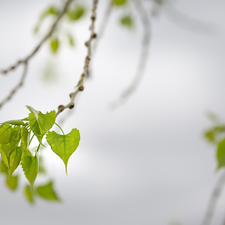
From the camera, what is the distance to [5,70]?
2.29 ft

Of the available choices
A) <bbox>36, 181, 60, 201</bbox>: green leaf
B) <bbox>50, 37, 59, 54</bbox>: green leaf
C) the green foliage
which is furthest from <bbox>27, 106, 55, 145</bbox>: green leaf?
<bbox>50, 37, 59, 54</bbox>: green leaf

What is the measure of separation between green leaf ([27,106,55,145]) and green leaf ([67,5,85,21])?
3.38ft

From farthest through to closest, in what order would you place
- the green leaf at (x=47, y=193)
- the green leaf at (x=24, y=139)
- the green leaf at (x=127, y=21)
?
the green leaf at (x=127, y=21), the green leaf at (x=47, y=193), the green leaf at (x=24, y=139)

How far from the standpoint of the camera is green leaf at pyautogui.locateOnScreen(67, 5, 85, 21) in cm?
135

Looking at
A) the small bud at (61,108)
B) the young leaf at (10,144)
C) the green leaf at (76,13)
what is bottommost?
the young leaf at (10,144)

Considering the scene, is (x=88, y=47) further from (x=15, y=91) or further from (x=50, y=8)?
(x=50, y=8)

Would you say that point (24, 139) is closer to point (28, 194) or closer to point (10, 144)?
point (10, 144)

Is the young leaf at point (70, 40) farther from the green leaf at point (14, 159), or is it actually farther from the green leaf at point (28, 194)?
the green leaf at point (14, 159)

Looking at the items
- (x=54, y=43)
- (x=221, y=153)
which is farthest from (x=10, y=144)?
(x=54, y=43)

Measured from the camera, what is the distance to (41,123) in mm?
385

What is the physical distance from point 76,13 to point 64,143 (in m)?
1.07

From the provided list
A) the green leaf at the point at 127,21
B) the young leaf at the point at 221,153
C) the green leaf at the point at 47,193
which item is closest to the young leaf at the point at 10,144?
the young leaf at the point at 221,153

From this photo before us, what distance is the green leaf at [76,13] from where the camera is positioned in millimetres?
1345

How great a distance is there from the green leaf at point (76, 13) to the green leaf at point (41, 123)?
3.38 ft
